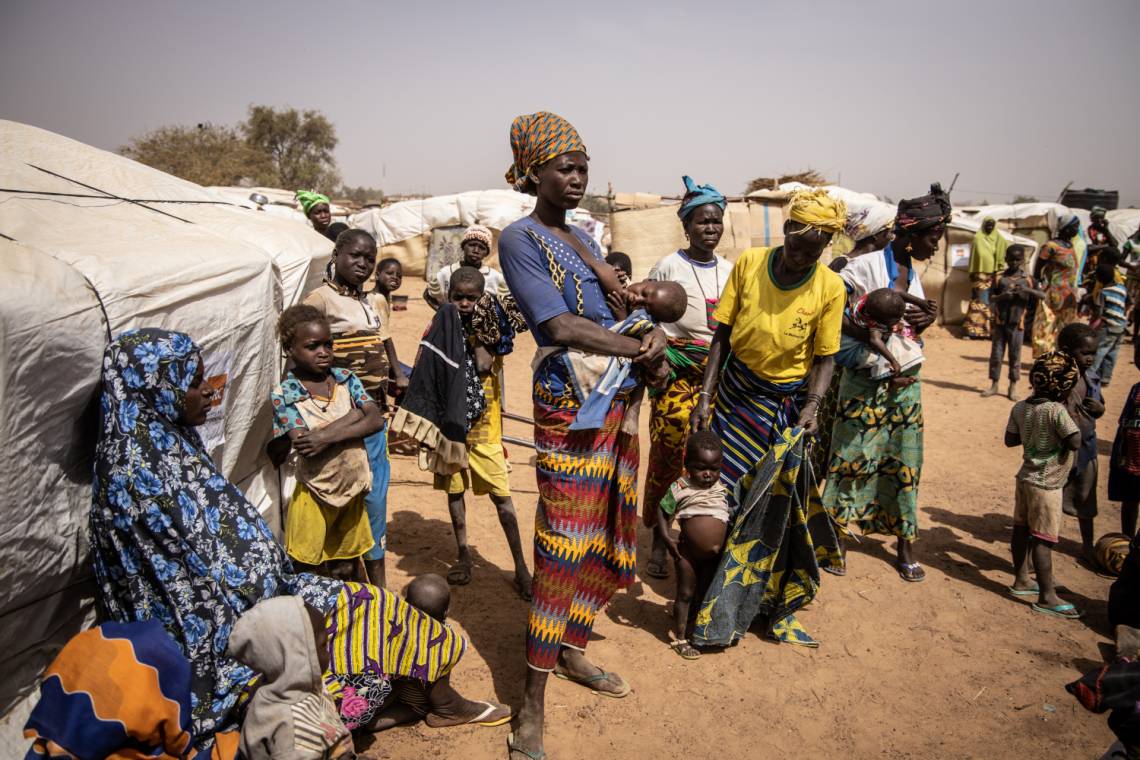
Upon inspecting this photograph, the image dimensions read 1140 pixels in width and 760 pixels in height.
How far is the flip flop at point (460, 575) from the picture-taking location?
13.2ft

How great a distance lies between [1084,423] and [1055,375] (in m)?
0.76

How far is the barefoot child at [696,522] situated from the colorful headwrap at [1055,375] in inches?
80.0

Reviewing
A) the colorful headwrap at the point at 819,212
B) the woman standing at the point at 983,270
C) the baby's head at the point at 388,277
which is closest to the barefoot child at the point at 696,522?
the colorful headwrap at the point at 819,212

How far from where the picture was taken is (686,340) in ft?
13.3

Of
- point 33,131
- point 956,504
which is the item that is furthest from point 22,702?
point 956,504

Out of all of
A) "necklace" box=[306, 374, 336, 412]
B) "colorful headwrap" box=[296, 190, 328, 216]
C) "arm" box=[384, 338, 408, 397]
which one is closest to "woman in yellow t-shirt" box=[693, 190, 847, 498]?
"necklace" box=[306, 374, 336, 412]

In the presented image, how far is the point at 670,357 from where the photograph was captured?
405 centimetres

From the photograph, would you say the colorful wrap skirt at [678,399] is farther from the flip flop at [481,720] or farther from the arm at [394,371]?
the arm at [394,371]

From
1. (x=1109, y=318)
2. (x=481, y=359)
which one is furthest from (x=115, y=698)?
(x=1109, y=318)

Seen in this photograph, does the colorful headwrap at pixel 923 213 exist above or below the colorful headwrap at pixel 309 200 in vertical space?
below

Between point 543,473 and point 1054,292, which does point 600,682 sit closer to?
point 543,473

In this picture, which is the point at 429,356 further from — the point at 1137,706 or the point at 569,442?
the point at 1137,706

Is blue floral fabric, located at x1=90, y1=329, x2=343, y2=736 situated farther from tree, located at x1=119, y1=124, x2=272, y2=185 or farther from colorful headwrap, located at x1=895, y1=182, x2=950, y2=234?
tree, located at x1=119, y1=124, x2=272, y2=185

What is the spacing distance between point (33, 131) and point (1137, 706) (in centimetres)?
490
